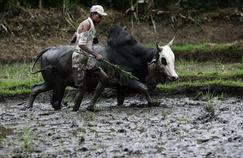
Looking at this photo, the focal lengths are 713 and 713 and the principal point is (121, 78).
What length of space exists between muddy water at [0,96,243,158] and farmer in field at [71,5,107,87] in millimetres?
605

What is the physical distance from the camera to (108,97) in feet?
41.6

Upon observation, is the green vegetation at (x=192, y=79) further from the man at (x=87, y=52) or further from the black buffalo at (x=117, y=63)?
the man at (x=87, y=52)

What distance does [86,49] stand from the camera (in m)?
10.4

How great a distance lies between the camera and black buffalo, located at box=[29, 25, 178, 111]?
36.2ft

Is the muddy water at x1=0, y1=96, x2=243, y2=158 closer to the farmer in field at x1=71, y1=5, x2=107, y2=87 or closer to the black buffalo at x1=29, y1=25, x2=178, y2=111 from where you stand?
the black buffalo at x1=29, y1=25, x2=178, y2=111

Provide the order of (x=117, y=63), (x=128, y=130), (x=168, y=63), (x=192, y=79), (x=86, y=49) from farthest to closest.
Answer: (x=192, y=79)
(x=117, y=63)
(x=168, y=63)
(x=86, y=49)
(x=128, y=130)

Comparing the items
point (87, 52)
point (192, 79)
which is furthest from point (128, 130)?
point (192, 79)

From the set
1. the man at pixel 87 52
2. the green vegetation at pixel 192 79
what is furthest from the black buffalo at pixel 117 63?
the green vegetation at pixel 192 79

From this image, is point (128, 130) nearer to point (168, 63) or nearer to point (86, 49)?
point (86, 49)

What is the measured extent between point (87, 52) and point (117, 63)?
2.90 feet

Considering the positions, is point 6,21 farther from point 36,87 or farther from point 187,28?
point 36,87

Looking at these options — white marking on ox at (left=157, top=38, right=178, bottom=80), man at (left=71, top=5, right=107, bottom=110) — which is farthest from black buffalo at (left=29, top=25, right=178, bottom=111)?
man at (left=71, top=5, right=107, bottom=110)

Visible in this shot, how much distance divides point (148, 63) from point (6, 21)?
949 cm

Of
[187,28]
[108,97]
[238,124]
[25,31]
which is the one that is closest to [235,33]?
[187,28]
